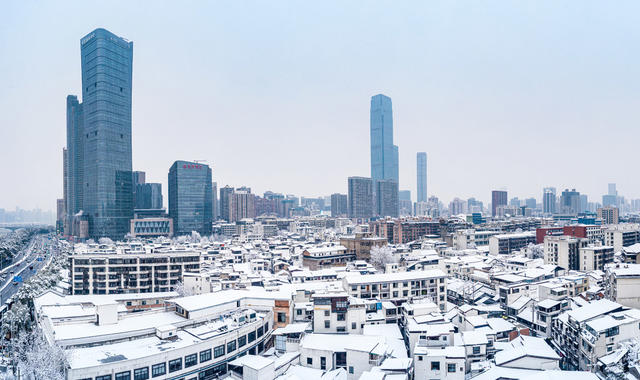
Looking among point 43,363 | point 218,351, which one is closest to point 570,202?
point 218,351

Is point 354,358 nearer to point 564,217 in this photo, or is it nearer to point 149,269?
point 149,269

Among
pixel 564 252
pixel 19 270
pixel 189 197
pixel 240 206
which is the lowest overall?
pixel 19 270

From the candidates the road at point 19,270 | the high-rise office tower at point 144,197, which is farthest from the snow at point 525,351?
the high-rise office tower at point 144,197

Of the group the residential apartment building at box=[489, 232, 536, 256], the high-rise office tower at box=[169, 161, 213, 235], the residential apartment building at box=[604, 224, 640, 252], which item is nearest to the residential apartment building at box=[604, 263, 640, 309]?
the residential apartment building at box=[604, 224, 640, 252]

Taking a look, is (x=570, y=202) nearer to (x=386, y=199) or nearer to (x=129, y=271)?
(x=386, y=199)

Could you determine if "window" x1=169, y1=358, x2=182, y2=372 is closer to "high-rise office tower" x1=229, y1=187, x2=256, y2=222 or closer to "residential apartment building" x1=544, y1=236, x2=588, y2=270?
"residential apartment building" x1=544, y1=236, x2=588, y2=270

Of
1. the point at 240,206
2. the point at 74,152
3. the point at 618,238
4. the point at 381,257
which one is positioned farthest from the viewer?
the point at 240,206

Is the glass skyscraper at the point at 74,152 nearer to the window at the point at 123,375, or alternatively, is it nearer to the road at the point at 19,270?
the road at the point at 19,270
